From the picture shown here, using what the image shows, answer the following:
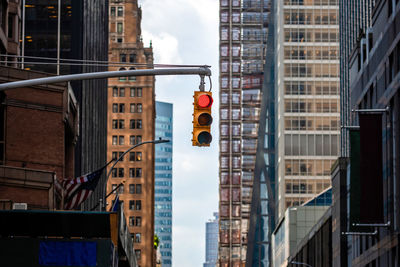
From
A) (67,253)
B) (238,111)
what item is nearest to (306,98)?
(238,111)

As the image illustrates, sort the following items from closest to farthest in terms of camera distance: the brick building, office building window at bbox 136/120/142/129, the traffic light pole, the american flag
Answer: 1. the traffic light pole
2. the american flag
3. the brick building
4. office building window at bbox 136/120/142/129

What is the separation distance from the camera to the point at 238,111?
604ft

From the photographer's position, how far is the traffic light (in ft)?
64.8

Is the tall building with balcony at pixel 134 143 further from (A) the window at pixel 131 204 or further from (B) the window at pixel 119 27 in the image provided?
(B) the window at pixel 119 27

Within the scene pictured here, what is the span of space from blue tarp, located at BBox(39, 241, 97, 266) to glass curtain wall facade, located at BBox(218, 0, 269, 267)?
143 m

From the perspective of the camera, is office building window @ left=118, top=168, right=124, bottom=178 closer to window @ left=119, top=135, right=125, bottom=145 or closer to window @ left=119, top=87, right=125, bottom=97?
window @ left=119, top=135, right=125, bottom=145

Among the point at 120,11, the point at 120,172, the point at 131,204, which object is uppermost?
the point at 120,11

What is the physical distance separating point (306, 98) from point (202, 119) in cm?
13201

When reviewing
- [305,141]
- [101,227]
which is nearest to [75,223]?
[101,227]

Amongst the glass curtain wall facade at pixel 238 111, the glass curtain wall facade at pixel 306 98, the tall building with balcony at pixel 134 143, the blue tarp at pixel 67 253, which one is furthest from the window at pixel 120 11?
the blue tarp at pixel 67 253

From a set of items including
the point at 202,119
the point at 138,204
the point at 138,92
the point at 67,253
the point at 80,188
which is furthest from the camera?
the point at 138,92

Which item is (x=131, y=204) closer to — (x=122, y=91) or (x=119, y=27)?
(x=122, y=91)

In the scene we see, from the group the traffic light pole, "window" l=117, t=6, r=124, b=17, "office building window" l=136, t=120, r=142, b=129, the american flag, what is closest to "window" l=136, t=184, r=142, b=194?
"office building window" l=136, t=120, r=142, b=129

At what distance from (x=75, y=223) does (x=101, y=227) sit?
0.97 meters
